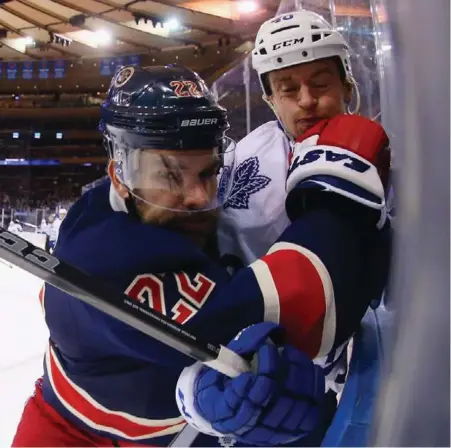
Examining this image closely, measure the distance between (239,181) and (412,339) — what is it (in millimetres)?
569

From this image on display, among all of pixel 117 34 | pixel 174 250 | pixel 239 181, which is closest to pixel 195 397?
pixel 174 250

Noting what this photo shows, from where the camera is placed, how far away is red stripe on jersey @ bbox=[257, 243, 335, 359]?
0.56 m

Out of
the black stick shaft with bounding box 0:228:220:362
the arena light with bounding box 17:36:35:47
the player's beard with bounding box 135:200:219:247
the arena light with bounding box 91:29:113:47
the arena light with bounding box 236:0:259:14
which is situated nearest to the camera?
the black stick shaft with bounding box 0:228:220:362

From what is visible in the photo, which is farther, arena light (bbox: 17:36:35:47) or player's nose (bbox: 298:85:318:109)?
arena light (bbox: 17:36:35:47)

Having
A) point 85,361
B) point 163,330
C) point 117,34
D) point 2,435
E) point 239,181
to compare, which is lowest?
point 2,435

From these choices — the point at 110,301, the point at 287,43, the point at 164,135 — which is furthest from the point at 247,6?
the point at 110,301

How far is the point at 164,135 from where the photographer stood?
699 millimetres

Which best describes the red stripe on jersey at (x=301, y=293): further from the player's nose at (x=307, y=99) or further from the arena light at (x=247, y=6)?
the arena light at (x=247, y=6)

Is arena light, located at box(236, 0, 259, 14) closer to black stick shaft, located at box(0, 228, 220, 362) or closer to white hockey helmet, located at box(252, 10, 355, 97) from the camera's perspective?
white hockey helmet, located at box(252, 10, 355, 97)

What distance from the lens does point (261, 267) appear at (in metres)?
0.57

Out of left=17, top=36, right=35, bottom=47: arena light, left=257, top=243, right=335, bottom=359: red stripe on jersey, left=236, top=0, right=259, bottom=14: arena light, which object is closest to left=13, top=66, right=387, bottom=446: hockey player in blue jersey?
left=257, top=243, right=335, bottom=359: red stripe on jersey

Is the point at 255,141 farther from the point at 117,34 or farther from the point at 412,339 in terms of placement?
the point at 117,34

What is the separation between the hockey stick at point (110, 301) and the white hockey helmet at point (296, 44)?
20.0 inches

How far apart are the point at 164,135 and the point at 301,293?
0.27 meters
